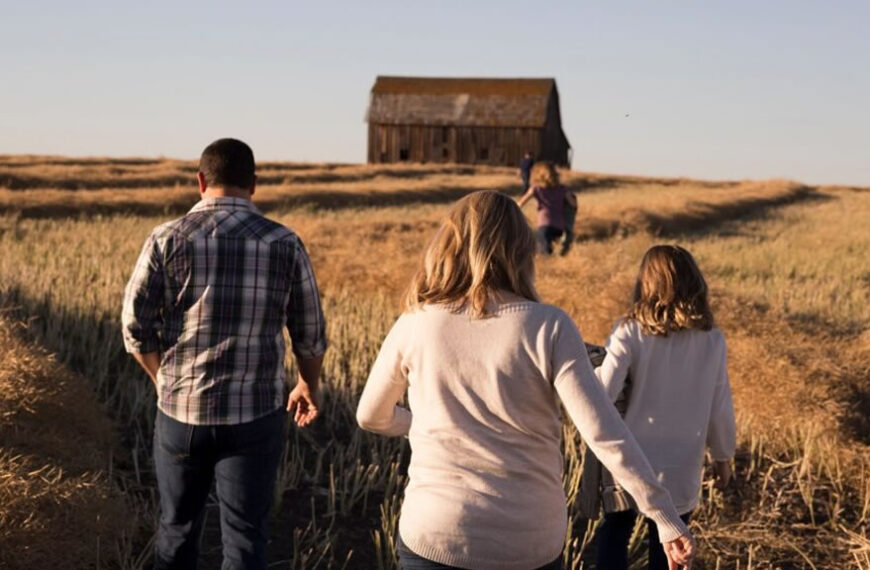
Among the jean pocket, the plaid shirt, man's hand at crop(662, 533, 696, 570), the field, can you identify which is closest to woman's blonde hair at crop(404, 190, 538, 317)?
man's hand at crop(662, 533, 696, 570)

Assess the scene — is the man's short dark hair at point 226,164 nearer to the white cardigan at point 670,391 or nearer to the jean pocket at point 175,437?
the jean pocket at point 175,437

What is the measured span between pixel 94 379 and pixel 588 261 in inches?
183

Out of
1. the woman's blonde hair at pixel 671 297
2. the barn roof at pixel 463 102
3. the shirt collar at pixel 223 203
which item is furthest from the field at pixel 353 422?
the barn roof at pixel 463 102

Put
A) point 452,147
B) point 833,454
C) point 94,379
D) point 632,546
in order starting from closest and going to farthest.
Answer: point 632,546
point 833,454
point 94,379
point 452,147

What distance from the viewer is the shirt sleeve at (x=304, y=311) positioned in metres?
3.22

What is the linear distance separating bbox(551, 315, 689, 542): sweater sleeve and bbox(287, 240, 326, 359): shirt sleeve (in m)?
1.27

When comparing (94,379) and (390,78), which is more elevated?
(390,78)

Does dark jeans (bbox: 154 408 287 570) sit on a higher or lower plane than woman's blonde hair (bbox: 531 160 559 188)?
lower

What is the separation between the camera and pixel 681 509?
318 centimetres

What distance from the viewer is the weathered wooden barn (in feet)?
165

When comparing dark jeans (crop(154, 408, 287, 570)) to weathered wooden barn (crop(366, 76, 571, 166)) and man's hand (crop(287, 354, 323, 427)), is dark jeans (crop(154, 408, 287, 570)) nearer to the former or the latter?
man's hand (crop(287, 354, 323, 427))

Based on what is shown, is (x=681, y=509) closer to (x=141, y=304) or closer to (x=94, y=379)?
(x=141, y=304)

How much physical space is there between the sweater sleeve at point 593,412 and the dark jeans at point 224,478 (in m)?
1.32

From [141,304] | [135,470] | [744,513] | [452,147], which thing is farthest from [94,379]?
[452,147]
